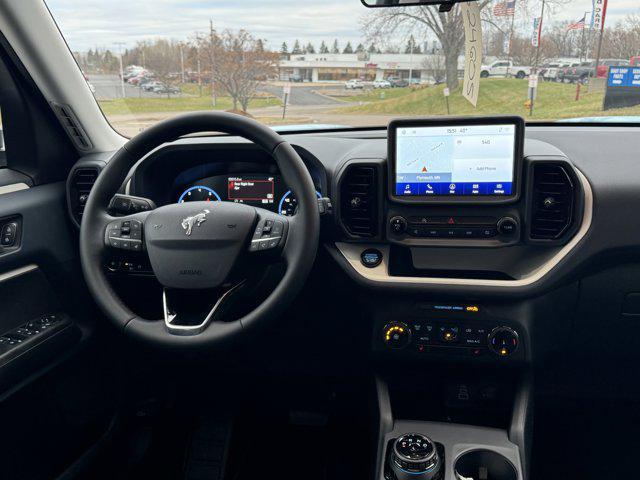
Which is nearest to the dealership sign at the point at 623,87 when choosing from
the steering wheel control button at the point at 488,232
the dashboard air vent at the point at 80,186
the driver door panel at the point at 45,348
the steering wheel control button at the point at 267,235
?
the steering wheel control button at the point at 488,232

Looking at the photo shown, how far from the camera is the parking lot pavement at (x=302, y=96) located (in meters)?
2.46

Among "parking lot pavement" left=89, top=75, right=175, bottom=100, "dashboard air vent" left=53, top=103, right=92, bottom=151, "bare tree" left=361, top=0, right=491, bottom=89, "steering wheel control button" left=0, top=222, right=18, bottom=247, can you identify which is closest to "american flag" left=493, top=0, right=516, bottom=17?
"bare tree" left=361, top=0, right=491, bottom=89

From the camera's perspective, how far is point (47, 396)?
2230 mm

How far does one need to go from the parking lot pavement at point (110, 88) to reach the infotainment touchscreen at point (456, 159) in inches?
43.5

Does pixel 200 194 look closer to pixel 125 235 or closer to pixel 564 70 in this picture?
pixel 125 235

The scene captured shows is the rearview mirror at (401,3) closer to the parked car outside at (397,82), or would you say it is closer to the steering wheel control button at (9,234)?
the parked car outside at (397,82)

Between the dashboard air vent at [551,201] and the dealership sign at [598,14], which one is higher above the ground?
the dealership sign at [598,14]

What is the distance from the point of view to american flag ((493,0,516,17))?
2.24 meters

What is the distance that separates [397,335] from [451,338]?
20 centimetres

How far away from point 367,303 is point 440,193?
50 centimetres

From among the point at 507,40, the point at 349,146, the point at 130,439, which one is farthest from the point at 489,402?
the point at 130,439

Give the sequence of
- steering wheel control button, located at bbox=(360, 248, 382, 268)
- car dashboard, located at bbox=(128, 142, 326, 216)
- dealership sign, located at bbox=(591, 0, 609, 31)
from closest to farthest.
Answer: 1. dealership sign, located at bbox=(591, 0, 609, 31)
2. steering wheel control button, located at bbox=(360, 248, 382, 268)
3. car dashboard, located at bbox=(128, 142, 326, 216)

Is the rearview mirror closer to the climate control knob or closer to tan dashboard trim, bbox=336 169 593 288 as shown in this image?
tan dashboard trim, bbox=336 169 593 288

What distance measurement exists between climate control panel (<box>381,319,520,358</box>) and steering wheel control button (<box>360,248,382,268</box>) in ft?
0.77
